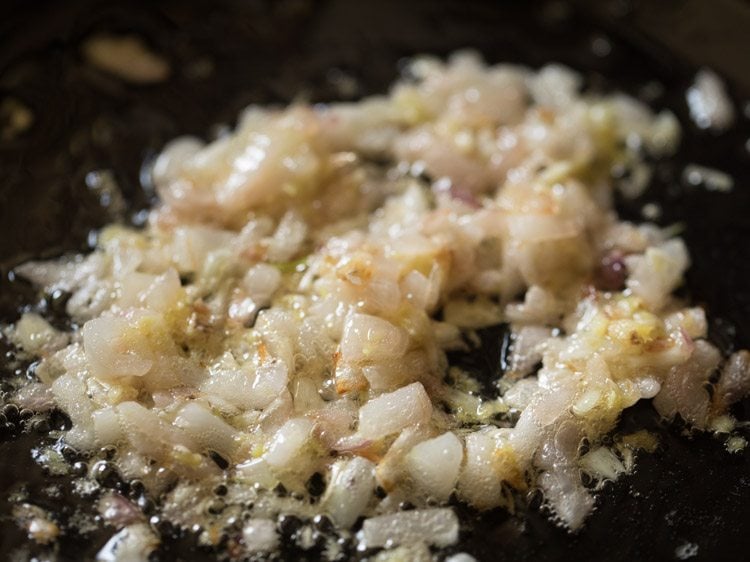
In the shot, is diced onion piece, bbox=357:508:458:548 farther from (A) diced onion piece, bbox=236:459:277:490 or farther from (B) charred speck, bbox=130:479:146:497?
(B) charred speck, bbox=130:479:146:497

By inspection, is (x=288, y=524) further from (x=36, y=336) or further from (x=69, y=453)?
(x=36, y=336)

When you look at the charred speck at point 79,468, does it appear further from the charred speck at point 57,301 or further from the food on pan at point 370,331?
the charred speck at point 57,301

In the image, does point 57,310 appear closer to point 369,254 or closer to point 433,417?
point 369,254

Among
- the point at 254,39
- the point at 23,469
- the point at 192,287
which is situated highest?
the point at 254,39

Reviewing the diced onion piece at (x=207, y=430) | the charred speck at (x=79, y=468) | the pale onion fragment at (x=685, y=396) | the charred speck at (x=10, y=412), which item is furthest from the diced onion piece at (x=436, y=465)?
the charred speck at (x=10, y=412)

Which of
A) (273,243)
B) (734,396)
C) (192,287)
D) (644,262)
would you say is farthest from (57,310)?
(734,396)

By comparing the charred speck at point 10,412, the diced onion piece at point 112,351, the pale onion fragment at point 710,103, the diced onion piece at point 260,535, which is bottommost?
the diced onion piece at point 260,535

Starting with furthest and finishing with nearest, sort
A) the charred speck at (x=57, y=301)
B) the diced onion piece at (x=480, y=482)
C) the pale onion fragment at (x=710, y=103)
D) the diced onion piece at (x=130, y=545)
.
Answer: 1. the pale onion fragment at (x=710, y=103)
2. the charred speck at (x=57, y=301)
3. the diced onion piece at (x=480, y=482)
4. the diced onion piece at (x=130, y=545)

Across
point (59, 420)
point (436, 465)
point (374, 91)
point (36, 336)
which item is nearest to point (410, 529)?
point (436, 465)
